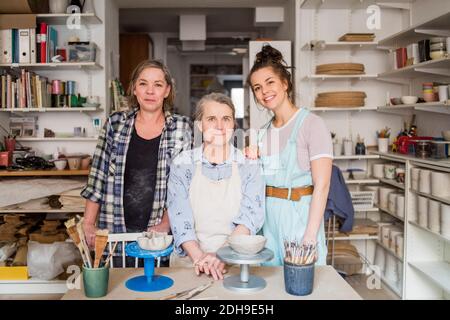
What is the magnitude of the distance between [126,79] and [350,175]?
270 centimetres

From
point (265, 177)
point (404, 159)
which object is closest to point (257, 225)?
point (265, 177)

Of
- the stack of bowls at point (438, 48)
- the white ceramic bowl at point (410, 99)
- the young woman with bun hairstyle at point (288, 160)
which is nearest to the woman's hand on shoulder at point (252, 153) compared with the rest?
the young woman with bun hairstyle at point (288, 160)

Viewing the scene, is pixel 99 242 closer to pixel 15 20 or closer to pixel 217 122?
pixel 217 122

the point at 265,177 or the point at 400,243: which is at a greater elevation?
the point at 265,177

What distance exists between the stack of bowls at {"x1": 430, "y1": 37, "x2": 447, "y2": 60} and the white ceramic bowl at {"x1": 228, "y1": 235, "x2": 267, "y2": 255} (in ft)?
6.35

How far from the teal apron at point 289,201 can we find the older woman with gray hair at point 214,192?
11 cm

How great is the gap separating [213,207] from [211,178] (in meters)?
0.09

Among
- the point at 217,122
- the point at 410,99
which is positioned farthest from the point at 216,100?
the point at 410,99

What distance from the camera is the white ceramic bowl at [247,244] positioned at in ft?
3.74

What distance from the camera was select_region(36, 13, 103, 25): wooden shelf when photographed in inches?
129

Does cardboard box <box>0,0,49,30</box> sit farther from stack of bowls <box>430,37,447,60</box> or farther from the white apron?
stack of bowls <box>430,37,447,60</box>

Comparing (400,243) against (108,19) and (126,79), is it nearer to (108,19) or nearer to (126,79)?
(108,19)

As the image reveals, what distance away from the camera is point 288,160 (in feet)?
5.16

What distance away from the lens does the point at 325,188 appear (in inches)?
60.1
